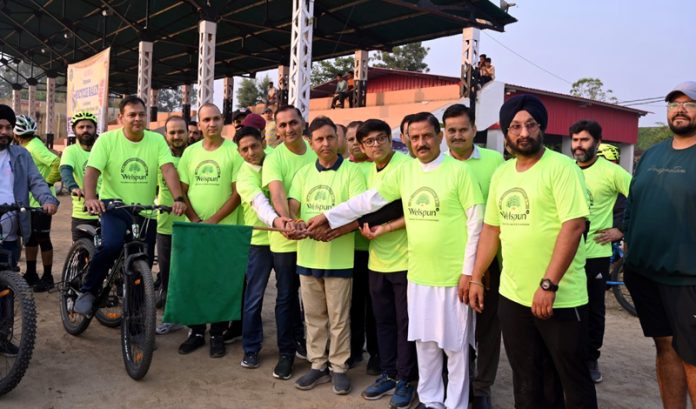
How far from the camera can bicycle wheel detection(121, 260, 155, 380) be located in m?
3.87

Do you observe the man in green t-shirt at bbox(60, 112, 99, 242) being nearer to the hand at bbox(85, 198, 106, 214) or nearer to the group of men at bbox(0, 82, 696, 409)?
the group of men at bbox(0, 82, 696, 409)

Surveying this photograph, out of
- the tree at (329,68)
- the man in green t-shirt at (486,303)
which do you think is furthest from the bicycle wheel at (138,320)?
the tree at (329,68)

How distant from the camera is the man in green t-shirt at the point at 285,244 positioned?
13.8ft

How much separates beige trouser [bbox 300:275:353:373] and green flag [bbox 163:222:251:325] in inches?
23.1

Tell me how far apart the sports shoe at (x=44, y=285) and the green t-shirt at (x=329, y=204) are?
4.03 meters

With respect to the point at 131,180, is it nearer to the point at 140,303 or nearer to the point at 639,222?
the point at 140,303

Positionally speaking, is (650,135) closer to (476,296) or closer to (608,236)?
(608,236)

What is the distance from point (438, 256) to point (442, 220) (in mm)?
219

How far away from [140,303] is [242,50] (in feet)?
61.1

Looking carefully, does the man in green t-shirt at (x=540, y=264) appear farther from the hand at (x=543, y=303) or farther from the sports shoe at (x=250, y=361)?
the sports shoe at (x=250, y=361)

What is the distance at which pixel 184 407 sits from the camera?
363 centimetres

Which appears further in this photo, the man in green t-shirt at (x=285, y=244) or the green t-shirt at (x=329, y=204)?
the man in green t-shirt at (x=285, y=244)

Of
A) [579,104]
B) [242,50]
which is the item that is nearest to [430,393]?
[242,50]

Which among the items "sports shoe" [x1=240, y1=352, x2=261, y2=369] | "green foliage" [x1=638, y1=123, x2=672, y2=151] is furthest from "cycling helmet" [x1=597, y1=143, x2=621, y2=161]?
"green foliage" [x1=638, y1=123, x2=672, y2=151]
